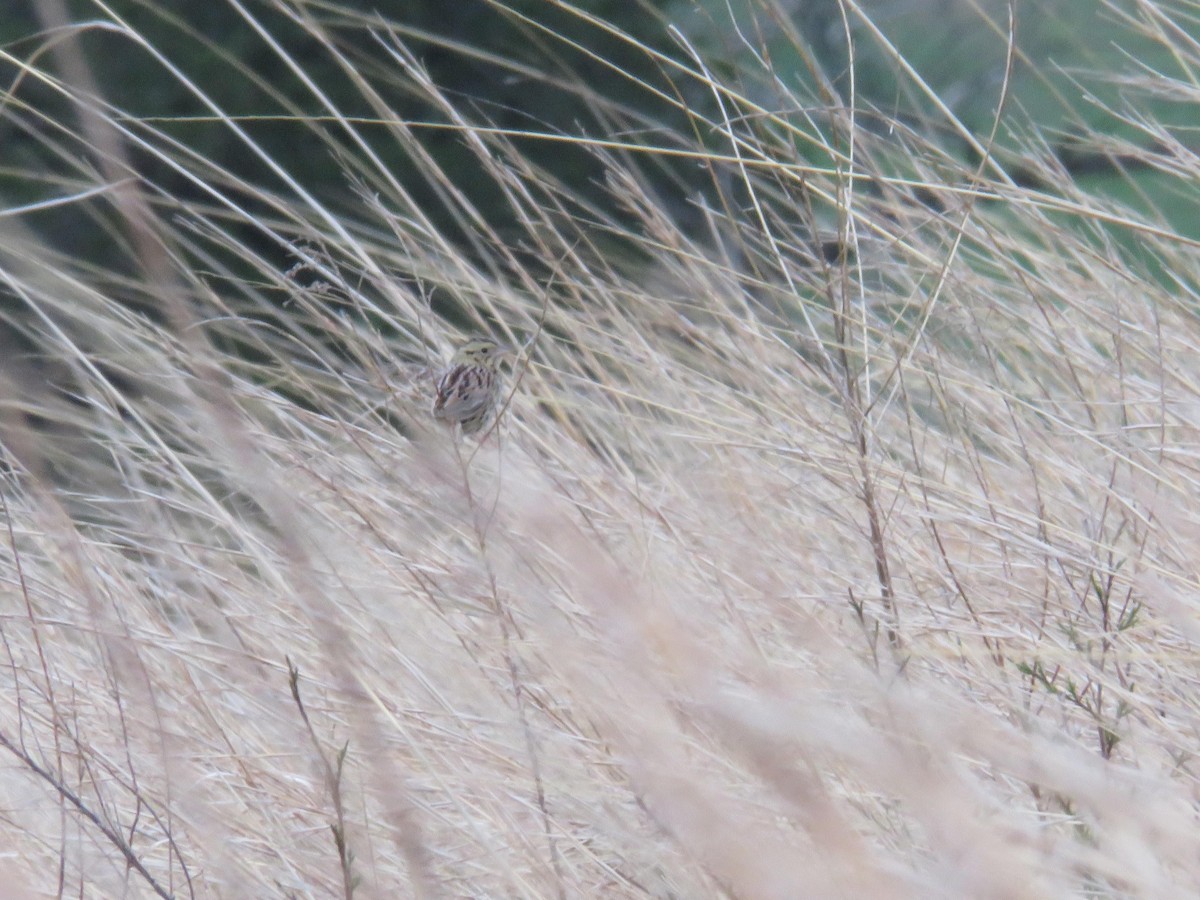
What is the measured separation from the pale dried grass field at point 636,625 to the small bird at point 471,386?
0.04m

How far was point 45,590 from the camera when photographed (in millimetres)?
1650

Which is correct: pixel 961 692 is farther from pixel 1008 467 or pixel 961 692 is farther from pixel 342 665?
pixel 342 665

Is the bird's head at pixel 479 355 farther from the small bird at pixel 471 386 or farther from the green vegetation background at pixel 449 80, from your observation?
the green vegetation background at pixel 449 80

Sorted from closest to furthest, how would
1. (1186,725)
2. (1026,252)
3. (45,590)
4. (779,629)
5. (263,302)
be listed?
(1186,725)
(779,629)
(45,590)
(263,302)
(1026,252)

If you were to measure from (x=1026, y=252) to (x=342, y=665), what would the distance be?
58.3 inches

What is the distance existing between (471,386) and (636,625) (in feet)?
3.47

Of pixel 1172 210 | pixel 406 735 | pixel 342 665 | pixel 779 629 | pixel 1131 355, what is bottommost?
pixel 342 665

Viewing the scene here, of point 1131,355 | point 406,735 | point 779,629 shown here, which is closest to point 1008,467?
point 1131,355

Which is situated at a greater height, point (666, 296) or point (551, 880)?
point (666, 296)

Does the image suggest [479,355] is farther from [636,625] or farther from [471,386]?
[636,625]

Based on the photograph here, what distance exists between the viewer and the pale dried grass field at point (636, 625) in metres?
0.84

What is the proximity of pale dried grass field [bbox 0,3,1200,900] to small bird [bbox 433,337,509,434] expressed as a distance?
0.04 meters

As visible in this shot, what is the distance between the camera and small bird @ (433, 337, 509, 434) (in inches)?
68.1

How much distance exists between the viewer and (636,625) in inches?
29.3
